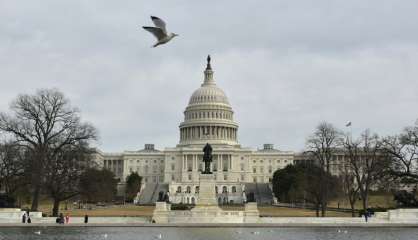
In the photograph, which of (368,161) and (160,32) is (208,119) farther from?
(160,32)

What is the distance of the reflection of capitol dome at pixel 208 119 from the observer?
17262 cm

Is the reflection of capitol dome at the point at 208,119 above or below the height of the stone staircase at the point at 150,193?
above

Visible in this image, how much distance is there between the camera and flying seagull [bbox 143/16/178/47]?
52.4ft

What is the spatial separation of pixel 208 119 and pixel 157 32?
155 metres

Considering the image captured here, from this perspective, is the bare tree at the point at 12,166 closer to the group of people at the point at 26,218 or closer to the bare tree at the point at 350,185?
the group of people at the point at 26,218

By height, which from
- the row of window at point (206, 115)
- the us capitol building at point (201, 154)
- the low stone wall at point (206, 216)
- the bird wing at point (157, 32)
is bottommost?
the low stone wall at point (206, 216)

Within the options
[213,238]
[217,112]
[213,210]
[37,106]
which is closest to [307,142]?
[213,210]

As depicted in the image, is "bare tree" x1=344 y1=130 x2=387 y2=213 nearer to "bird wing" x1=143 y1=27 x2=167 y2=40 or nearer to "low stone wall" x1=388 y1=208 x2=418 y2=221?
"low stone wall" x1=388 y1=208 x2=418 y2=221

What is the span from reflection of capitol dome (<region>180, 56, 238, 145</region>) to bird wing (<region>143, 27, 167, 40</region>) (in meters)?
154

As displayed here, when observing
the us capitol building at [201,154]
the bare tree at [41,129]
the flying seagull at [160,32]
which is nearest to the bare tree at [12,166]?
the bare tree at [41,129]

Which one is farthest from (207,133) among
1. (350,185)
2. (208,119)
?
(350,185)

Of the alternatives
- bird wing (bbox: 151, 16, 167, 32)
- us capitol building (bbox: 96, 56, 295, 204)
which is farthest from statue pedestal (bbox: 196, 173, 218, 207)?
us capitol building (bbox: 96, 56, 295, 204)

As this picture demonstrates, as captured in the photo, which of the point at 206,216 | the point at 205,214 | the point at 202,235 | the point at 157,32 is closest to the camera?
the point at 157,32

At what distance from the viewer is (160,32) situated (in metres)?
16.5
